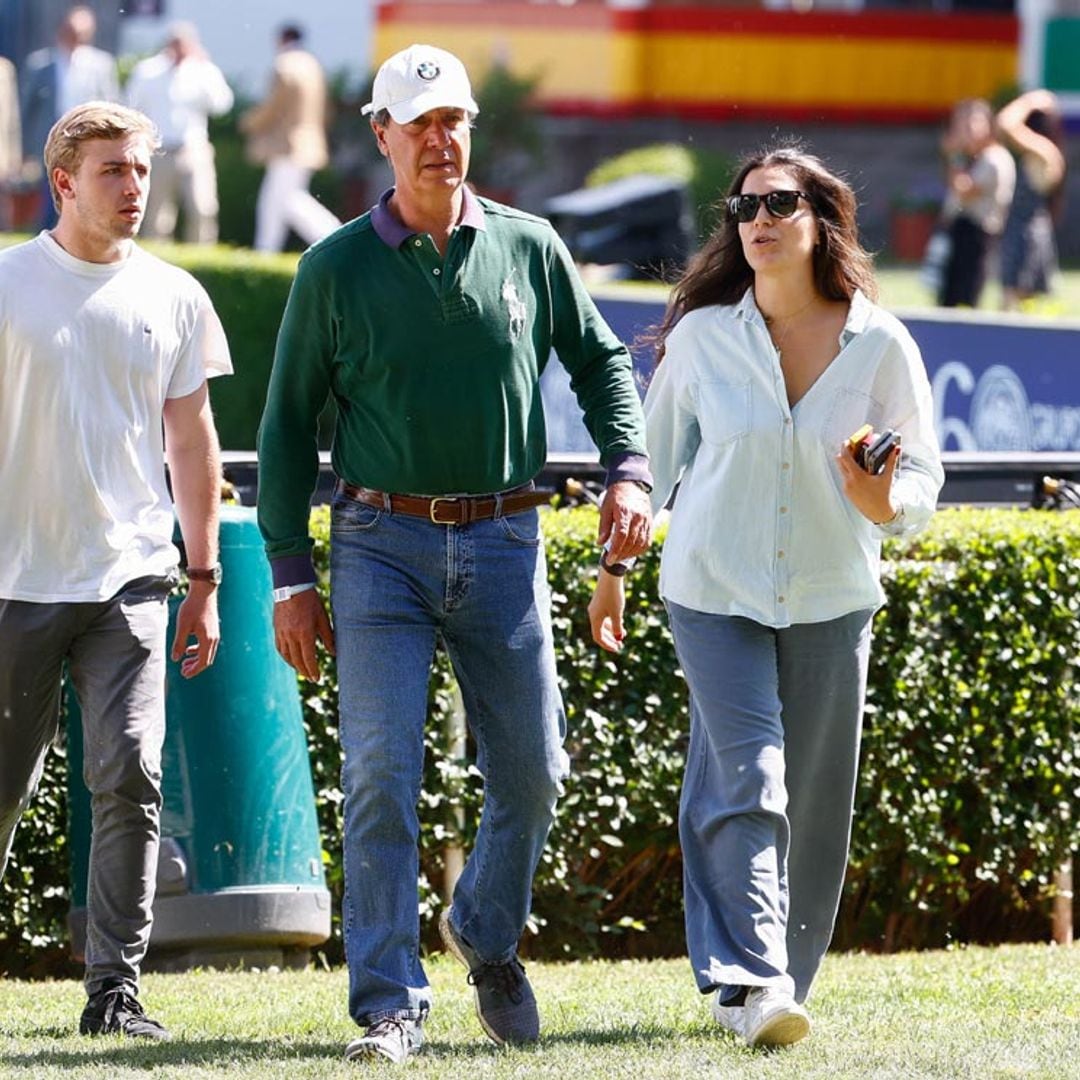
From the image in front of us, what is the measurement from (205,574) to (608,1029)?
4.32 ft

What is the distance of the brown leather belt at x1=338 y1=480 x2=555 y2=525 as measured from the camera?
4984 mm

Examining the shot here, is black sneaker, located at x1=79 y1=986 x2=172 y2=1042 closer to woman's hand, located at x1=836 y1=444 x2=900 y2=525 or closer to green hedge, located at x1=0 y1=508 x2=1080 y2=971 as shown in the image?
green hedge, located at x1=0 y1=508 x2=1080 y2=971

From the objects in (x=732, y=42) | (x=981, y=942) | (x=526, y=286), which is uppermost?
(x=732, y=42)

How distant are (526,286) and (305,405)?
51 cm

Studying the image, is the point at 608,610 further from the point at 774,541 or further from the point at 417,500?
the point at 417,500

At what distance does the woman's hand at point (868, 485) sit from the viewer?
4.96 m

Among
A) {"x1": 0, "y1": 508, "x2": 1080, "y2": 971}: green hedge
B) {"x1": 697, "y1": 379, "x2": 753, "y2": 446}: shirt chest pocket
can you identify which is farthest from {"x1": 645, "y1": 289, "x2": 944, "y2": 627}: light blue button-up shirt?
{"x1": 0, "y1": 508, "x2": 1080, "y2": 971}: green hedge

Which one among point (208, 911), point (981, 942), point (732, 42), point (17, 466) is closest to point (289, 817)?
point (208, 911)

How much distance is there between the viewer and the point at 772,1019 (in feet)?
16.2

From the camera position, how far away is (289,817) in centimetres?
616

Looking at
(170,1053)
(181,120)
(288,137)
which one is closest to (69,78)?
(181,120)

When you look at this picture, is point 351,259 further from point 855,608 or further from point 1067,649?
point 1067,649

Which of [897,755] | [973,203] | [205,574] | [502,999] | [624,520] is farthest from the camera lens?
[973,203]

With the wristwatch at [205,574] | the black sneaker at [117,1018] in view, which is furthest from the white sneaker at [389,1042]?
the wristwatch at [205,574]
